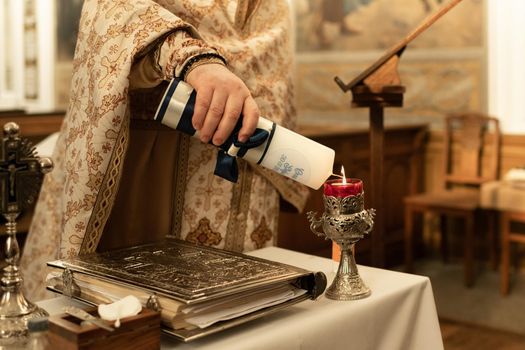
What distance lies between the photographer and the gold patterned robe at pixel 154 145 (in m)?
1.41

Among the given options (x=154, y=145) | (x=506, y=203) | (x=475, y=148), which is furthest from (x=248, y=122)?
(x=475, y=148)

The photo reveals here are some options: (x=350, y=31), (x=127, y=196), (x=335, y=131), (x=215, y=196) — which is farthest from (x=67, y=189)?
(x=350, y=31)

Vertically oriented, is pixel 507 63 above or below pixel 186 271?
above

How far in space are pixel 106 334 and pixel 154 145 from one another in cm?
72

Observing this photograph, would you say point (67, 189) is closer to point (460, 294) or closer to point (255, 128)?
point (255, 128)

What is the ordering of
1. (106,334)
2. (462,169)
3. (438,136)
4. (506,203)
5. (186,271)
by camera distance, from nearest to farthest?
(106,334), (186,271), (506,203), (462,169), (438,136)

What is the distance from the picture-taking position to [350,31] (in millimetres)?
5910

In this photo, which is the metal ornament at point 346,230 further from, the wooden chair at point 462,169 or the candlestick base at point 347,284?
the wooden chair at point 462,169

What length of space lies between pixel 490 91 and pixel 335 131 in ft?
3.89

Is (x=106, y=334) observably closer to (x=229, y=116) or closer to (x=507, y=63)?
(x=229, y=116)

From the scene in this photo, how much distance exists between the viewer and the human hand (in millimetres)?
1165

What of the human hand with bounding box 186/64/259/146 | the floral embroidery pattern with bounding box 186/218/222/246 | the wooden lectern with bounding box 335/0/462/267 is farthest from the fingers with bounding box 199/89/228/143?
the wooden lectern with bounding box 335/0/462/267

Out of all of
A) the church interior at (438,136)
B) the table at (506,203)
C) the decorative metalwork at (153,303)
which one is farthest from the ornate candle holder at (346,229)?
the table at (506,203)

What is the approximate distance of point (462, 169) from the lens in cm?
534
